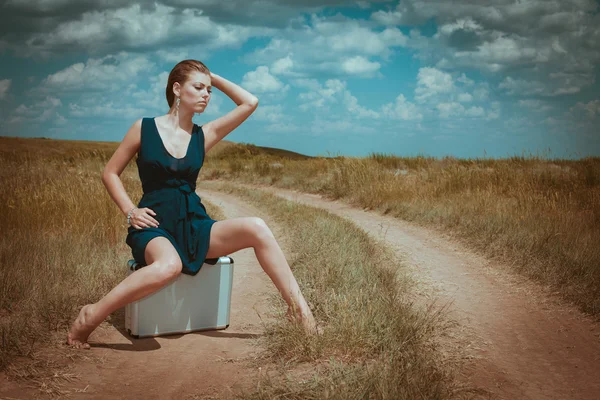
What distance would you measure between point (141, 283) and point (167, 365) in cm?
54

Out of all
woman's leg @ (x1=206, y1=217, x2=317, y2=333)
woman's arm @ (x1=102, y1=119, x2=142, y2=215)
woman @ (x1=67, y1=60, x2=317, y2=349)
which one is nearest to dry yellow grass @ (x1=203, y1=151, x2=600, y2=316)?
woman's leg @ (x1=206, y1=217, x2=317, y2=333)

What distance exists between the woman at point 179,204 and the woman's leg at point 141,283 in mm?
18

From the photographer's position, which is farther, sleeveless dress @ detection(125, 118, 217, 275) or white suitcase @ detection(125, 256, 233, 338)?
white suitcase @ detection(125, 256, 233, 338)

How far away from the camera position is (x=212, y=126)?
387cm

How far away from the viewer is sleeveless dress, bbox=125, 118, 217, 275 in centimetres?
352

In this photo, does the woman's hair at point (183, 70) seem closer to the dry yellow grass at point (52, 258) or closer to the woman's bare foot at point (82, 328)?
the woman's bare foot at point (82, 328)

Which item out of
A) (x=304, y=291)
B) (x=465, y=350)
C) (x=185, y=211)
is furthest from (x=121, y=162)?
(x=465, y=350)

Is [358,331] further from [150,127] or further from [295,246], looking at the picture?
[295,246]

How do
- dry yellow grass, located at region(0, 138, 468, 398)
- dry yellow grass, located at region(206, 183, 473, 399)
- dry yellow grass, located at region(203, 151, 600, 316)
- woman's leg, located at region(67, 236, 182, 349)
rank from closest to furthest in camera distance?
dry yellow grass, located at region(206, 183, 473, 399) < dry yellow grass, located at region(0, 138, 468, 398) < woman's leg, located at region(67, 236, 182, 349) < dry yellow grass, located at region(203, 151, 600, 316)

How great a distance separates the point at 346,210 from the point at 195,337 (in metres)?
7.63

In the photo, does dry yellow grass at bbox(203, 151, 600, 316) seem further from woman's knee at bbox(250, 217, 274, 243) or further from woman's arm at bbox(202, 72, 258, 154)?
woman's arm at bbox(202, 72, 258, 154)

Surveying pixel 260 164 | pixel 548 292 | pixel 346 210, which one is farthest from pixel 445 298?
pixel 260 164

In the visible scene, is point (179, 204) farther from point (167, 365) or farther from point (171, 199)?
point (167, 365)

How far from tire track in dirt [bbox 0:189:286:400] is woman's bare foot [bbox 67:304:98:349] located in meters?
0.07
